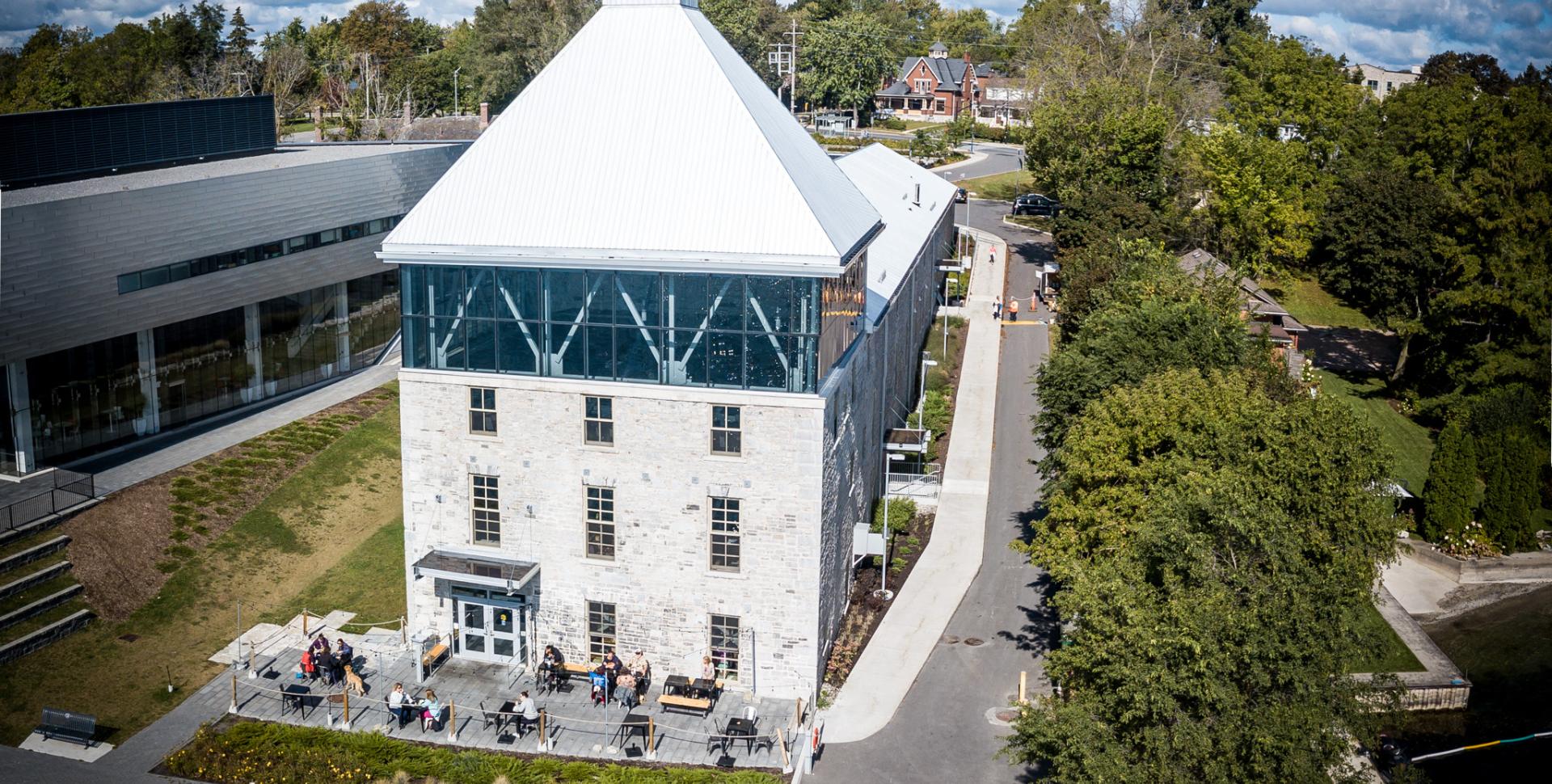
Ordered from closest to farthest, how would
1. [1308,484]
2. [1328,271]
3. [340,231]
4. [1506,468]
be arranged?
1. [1308,484]
2. [1506,468]
3. [340,231]
4. [1328,271]

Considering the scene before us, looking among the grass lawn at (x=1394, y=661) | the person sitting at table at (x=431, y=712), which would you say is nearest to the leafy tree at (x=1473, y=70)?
the grass lawn at (x=1394, y=661)

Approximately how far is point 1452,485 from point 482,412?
41.1m

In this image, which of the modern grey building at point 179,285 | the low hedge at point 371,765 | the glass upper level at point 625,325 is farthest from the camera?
the modern grey building at point 179,285

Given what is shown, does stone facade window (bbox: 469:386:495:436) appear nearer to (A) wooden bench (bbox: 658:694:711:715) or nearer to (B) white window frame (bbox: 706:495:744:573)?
(B) white window frame (bbox: 706:495:744:573)

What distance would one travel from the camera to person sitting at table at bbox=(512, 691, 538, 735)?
33469mm

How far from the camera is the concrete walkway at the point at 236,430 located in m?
45.3

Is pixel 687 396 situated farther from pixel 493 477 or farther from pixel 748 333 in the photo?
pixel 493 477

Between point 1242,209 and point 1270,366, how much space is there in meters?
39.6

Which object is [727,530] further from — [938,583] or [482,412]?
[938,583]

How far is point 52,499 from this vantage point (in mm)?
41406

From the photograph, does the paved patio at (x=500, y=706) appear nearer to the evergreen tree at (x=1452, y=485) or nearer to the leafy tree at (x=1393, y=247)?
the evergreen tree at (x=1452, y=485)

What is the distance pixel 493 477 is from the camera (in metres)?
36.3

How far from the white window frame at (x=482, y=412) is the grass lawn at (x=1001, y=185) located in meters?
85.5

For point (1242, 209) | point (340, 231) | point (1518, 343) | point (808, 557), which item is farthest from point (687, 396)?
point (1242, 209)
